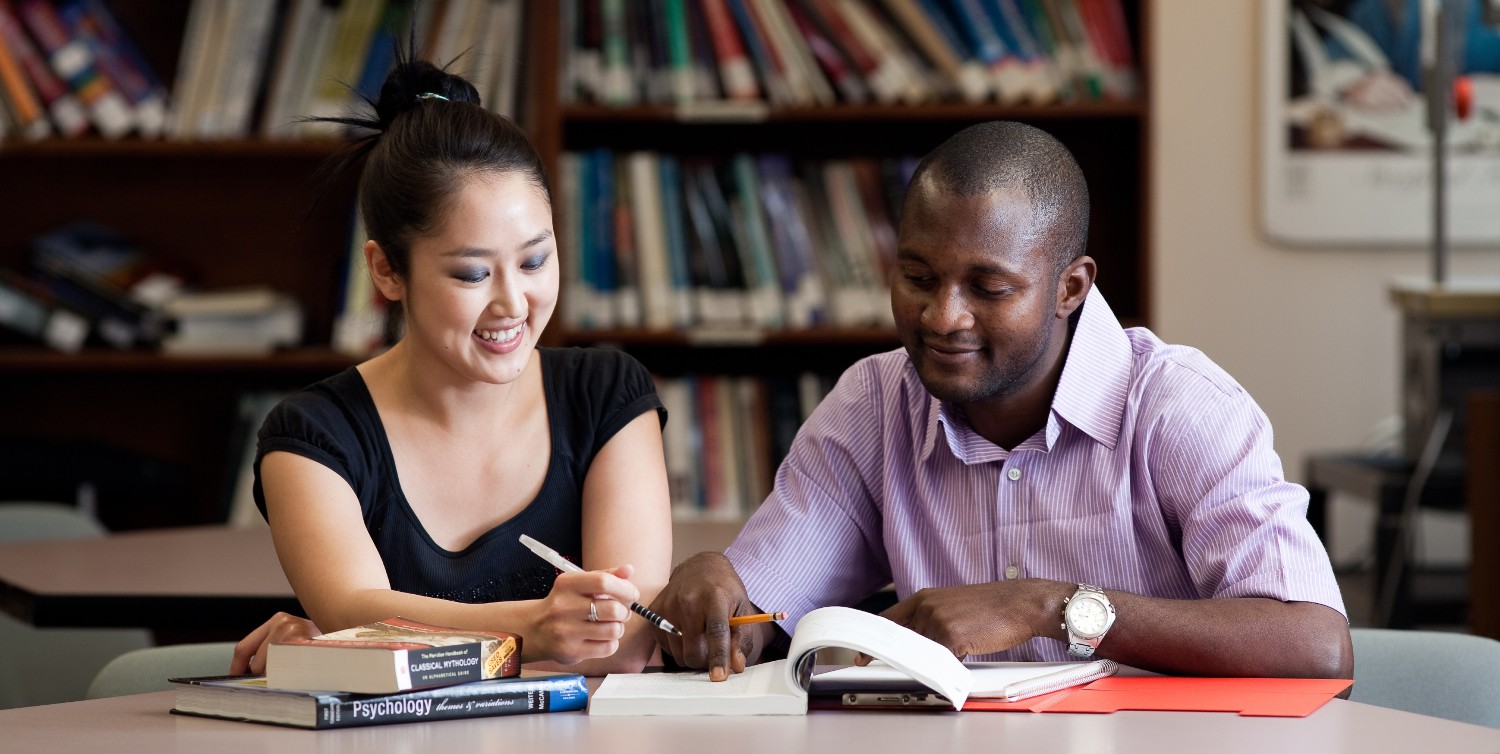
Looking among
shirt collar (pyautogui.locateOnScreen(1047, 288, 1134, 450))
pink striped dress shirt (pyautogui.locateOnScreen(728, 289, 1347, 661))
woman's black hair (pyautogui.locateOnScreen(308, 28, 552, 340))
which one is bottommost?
pink striped dress shirt (pyautogui.locateOnScreen(728, 289, 1347, 661))

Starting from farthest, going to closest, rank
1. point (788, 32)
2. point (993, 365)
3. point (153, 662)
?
point (788, 32) < point (153, 662) < point (993, 365)

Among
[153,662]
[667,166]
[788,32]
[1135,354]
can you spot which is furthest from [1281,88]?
[153,662]

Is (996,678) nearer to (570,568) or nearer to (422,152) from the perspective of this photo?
(570,568)

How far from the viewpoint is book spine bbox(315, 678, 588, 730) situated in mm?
1153

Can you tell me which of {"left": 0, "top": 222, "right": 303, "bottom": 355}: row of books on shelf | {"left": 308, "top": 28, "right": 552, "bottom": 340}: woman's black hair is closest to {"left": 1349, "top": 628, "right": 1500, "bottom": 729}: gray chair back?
{"left": 308, "top": 28, "right": 552, "bottom": 340}: woman's black hair

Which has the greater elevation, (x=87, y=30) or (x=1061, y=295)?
(x=87, y=30)

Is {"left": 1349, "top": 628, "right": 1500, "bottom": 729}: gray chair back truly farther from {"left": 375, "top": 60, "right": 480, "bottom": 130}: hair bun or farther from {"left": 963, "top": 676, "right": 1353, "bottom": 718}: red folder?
{"left": 375, "top": 60, "right": 480, "bottom": 130}: hair bun

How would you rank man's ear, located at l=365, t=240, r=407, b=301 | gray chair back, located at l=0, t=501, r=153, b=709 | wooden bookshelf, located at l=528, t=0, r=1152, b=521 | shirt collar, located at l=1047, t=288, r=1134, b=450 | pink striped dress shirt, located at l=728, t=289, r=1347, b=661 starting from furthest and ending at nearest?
1. wooden bookshelf, located at l=528, t=0, r=1152, b=521
2. gray chair back, located at l=0, t=501, r=153, b=709
3. man's ear, located at l=365, t=240, r=407, b=301
4. shirt collar, located at l=1047, t=288, r=1134, b=450
5. pink striped dress shirt, located at l=728, t=289, r=1347, b=661

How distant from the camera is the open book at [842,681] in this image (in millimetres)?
1168

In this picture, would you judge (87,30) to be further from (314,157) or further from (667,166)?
(667,166)

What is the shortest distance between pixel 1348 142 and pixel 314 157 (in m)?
2.16

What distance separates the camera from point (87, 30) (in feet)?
10.6

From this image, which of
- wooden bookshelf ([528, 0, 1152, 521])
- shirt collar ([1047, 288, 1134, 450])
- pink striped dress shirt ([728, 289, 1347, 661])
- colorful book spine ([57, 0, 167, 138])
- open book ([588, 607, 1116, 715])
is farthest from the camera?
colorful book spine ([57, 0, 167, 138])

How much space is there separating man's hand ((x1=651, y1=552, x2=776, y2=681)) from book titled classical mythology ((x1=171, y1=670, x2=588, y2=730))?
0.49 ft
